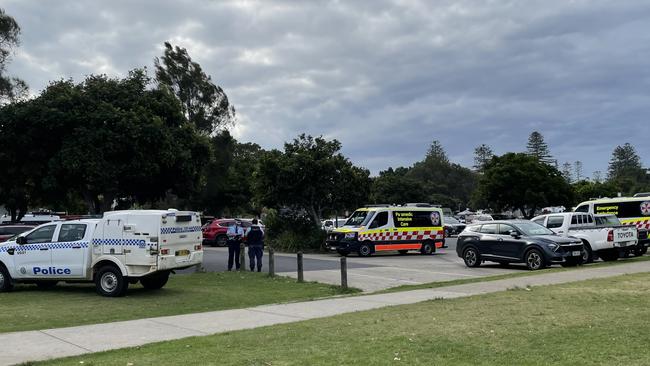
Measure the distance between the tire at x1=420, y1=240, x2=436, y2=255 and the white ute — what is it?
6880mm

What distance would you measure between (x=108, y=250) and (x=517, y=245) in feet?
40.9

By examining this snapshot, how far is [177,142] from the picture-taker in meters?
24.9

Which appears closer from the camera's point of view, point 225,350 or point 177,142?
point 225,350

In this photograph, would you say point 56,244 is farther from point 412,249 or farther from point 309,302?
Result: point 412,249

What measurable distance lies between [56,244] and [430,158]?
130 meters

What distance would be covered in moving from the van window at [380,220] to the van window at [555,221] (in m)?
7.07

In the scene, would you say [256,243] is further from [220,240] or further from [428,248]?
[220,240]

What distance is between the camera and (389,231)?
26750 mm

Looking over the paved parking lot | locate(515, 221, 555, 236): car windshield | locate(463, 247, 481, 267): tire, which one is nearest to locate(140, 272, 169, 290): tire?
the paved parking lot

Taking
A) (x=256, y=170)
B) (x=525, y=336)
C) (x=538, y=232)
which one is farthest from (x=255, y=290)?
(x=256, y=170)

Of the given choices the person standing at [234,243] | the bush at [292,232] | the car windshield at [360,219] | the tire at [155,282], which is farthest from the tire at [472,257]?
the tire at [155,282]

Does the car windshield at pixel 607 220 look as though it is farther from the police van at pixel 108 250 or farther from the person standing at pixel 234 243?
the police van at pixel 108 250

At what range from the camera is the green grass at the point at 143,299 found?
10.8 meters

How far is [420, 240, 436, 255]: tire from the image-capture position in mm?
27594
